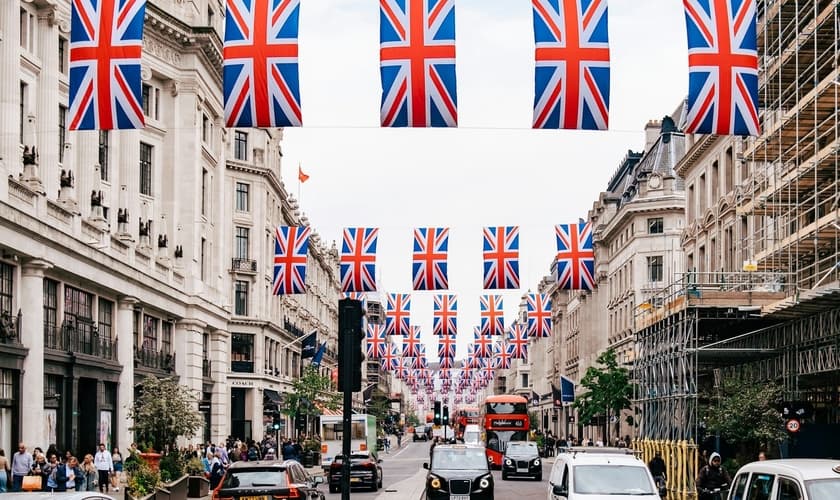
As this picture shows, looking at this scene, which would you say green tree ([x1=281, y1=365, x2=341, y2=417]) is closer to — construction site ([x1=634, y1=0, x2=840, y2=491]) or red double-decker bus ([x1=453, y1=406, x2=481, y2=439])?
red double-decker bus ([x1=453, y1=406, x2=481, y2=439])

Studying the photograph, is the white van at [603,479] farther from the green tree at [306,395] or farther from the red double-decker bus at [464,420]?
the red double-decker bus at [464,420]

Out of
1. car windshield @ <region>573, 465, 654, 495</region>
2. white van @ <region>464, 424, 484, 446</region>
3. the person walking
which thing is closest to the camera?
car windshield @ <region>573, 465, 654, 495</region>

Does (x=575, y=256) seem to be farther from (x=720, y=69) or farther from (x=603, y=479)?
(x=603, y=479)

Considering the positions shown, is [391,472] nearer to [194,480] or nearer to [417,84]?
[194,480]

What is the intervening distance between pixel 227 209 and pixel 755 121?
57921 mm

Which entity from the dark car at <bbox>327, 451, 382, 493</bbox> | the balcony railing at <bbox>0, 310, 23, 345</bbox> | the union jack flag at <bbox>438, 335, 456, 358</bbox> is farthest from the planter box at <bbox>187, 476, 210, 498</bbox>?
the union jack flag at <bbox>438, 335, 456, 358</bbox>

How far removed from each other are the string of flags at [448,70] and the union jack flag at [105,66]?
0.04 m

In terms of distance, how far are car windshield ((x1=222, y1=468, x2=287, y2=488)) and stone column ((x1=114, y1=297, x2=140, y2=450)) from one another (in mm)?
25486

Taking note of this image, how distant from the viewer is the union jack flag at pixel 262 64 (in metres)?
23.8

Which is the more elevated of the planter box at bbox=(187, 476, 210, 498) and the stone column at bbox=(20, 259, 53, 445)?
the stone column at bbox=(20, 259, 53, 445)

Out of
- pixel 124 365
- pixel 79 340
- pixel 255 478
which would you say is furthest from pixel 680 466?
pixel 255 478

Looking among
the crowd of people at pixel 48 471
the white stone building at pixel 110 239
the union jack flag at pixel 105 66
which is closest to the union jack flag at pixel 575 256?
the white stone building at pixel 110 239

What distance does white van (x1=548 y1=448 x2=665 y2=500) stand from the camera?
22.5 meters

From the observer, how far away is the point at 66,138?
4269cm
